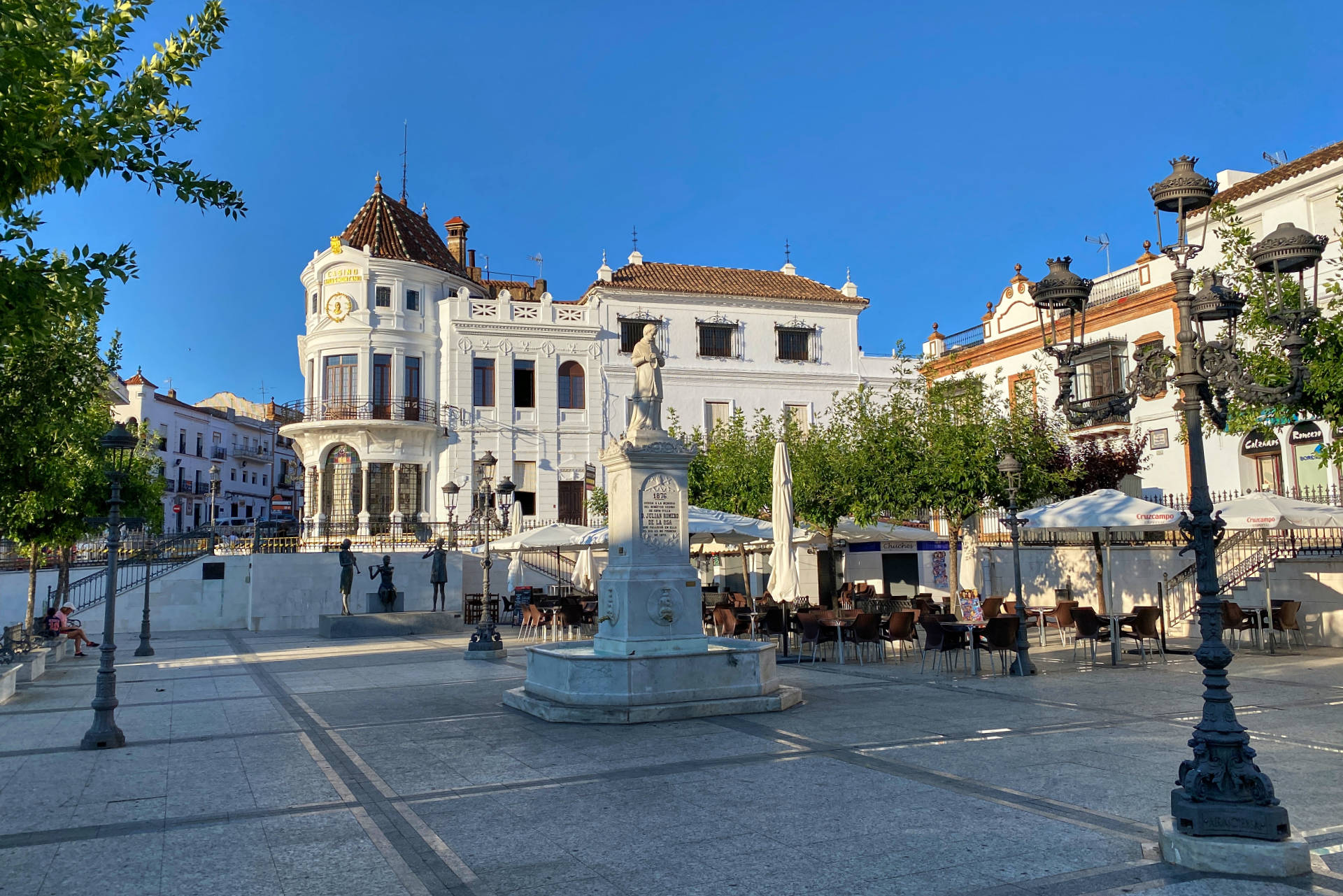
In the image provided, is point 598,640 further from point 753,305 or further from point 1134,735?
point 753,305

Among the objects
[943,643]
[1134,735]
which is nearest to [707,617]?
[943,643]

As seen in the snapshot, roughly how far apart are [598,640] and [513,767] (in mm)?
3462

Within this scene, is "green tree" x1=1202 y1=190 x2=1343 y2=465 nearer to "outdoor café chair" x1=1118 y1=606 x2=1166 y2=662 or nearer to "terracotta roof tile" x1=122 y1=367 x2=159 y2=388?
"outdoor café chair" x1=1118 y1=606 x2=1166 y2=662

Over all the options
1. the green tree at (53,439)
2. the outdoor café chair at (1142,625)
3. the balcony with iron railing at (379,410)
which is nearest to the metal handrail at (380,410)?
the balcony with iron railing at (379,410)

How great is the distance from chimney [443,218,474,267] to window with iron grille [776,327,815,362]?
1499 centimetres

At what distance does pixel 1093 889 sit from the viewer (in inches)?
191

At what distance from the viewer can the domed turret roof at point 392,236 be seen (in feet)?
118

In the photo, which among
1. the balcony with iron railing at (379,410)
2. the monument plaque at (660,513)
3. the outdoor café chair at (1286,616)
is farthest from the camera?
the balcony with iron railing at (379,410)

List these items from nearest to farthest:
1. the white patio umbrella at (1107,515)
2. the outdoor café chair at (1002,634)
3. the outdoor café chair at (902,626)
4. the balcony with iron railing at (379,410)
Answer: the outdoor café chair at (1002,634) < the outdoor café chair at (902,626) < the white patio umbrella at (1107,515) < the balcony with iron railing at (379,410)

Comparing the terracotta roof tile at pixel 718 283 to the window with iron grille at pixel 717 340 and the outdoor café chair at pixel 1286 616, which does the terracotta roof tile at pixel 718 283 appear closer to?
the window with iron grille at pixel 717 340

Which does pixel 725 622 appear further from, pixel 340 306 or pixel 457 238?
pixel 457 238

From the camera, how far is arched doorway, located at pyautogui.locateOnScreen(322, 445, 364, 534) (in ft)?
113

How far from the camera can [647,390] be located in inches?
461

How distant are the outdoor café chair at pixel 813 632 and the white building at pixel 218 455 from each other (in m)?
38.2
